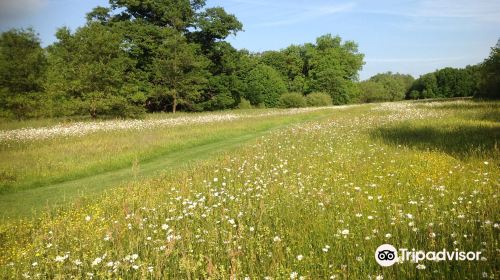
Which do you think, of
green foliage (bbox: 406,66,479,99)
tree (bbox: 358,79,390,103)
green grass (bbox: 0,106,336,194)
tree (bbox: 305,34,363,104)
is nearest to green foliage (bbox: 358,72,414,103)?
tree (bbox: 358,79,390,103)

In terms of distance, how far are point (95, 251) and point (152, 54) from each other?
45700mm

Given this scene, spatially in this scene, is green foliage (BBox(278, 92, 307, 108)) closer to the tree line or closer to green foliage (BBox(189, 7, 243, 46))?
green foliage (BBox(189, 7, 243, 46))

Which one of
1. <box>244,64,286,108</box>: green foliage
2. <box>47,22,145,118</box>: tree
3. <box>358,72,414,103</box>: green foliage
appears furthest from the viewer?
<box>358,72,414,103</box>: green foliage

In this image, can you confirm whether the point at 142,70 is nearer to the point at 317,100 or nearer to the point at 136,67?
the point at 136,67

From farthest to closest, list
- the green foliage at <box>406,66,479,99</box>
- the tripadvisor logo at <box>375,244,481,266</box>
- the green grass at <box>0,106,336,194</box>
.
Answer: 1. the green foliage at <box>406,66,479,99</box>
2. the green grass at <box>0,106,336,194</box>
3. the tripadvisor logo at <box>375,244,481,266</box>

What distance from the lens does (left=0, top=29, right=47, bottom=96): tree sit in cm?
3503

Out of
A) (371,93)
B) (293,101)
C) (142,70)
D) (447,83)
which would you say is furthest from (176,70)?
(447,83)

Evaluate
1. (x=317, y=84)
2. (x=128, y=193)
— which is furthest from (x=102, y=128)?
(x=317, y=84)

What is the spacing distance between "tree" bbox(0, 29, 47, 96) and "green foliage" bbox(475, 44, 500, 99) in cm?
5252

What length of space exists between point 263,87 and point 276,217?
6971cm

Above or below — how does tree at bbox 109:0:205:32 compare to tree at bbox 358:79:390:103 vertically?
above

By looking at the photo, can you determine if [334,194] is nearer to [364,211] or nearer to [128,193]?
[364,211]

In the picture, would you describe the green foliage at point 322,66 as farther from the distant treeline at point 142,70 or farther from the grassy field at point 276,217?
the grassy field at point 276,217

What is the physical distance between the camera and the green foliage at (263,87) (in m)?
72.1
